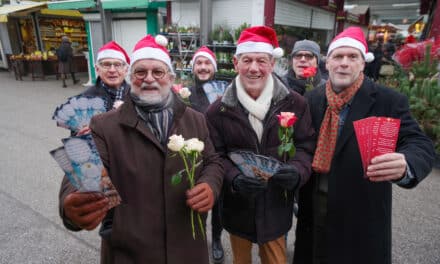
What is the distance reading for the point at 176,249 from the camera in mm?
1585

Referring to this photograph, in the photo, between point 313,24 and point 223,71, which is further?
point 313,24

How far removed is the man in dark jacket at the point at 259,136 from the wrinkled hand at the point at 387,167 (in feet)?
1.49

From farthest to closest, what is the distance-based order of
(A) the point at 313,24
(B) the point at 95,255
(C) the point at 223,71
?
(A) the point at 313,24
(C) the point at 223,71
(B) the point at 95,255

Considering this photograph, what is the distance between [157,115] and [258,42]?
2.90 ft

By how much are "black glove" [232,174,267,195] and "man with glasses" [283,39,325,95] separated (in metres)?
1.93

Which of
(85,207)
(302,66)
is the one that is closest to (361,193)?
(85,207)

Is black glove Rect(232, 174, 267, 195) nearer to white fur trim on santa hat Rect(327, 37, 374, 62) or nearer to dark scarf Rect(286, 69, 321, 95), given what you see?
white fur trim on santa hat Rect(327, 37, 374, 62)

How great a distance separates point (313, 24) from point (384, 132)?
11441 mm

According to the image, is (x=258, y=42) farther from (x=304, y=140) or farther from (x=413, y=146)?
(x=413, y=146)

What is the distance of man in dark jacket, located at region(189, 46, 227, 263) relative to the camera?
9.26 feet

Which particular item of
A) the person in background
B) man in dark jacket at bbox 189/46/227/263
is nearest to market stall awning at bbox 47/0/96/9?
the person in background

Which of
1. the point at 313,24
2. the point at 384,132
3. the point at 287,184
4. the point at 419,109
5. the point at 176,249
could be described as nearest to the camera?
the point at 384,132

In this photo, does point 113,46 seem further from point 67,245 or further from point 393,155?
point 393,155

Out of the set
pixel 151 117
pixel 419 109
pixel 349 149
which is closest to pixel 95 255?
pixel 151 117
